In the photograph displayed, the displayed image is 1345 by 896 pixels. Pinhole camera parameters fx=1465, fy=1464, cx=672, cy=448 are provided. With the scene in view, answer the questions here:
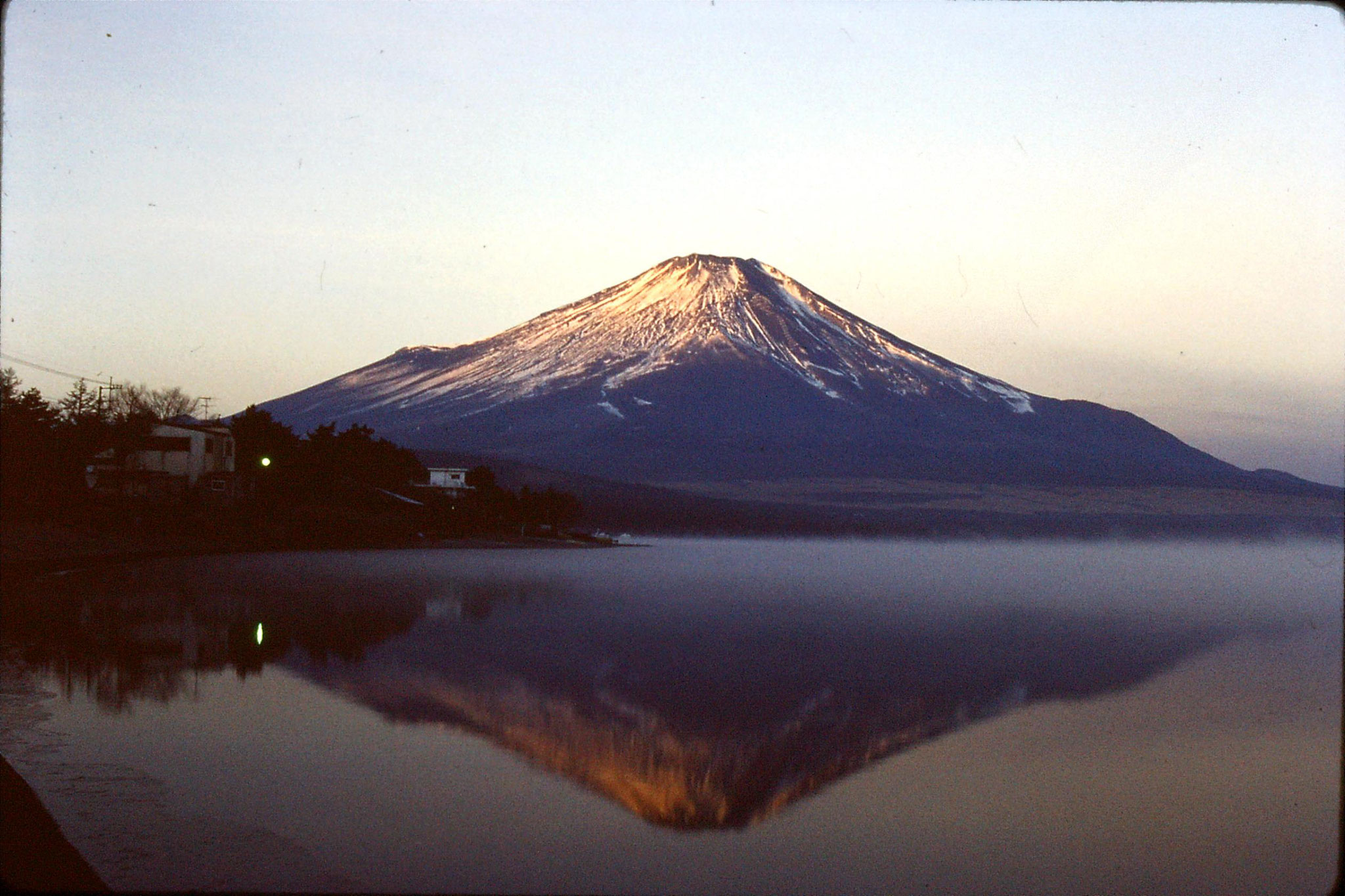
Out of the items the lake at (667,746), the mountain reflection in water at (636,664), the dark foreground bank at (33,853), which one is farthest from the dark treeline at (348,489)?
the dark foreground bank at (33,853)

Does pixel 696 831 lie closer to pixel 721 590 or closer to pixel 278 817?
pixel 278 817

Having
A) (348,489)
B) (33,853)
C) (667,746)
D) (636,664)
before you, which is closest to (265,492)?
(348,489)

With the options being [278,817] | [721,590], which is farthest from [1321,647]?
[721,590]

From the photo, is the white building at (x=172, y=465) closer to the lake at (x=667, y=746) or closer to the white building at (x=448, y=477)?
the lake at (x=667, y=746)

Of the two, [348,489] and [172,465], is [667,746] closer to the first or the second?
[172,465]

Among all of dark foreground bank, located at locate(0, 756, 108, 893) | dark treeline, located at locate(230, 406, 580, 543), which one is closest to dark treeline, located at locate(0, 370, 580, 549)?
dark treeline, located at locate(230, 406, 580, 543)
